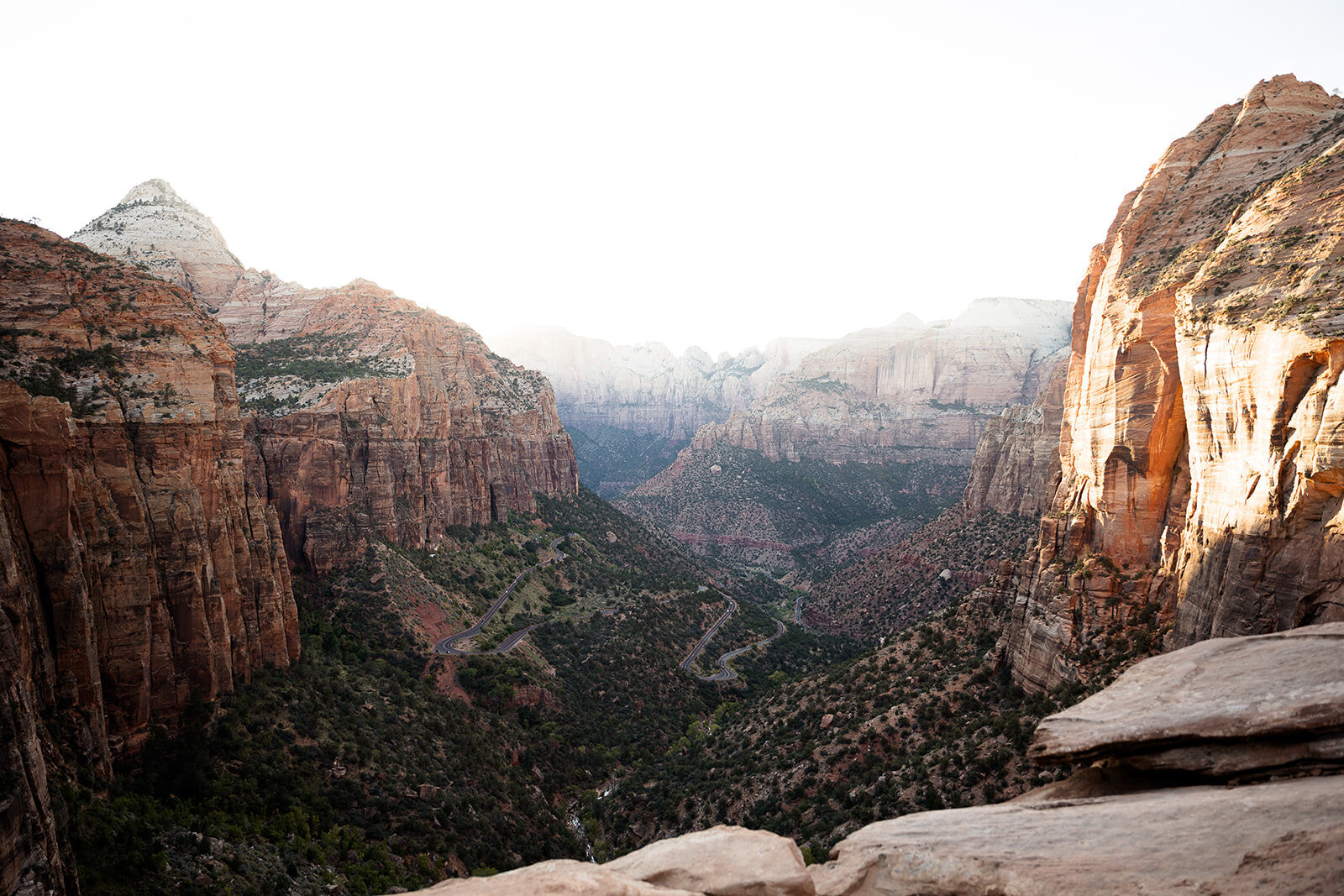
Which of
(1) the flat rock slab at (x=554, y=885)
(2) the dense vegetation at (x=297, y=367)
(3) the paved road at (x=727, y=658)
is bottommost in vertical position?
(3) the paved road at (x=727, y=658)

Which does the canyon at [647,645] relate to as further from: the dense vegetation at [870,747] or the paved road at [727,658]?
the paved road at [727,658]

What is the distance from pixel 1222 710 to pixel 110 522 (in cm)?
3828

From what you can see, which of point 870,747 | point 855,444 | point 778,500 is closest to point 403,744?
point 870,747

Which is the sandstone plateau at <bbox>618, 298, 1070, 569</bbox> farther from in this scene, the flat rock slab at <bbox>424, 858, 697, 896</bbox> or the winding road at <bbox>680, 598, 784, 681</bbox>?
the flat rock slab at <bbox>424, 858, 697, 896</bbox>

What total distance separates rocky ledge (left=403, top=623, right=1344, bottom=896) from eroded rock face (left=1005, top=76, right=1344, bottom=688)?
27.7 ft

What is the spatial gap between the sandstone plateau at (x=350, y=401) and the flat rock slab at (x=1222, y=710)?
184 ft

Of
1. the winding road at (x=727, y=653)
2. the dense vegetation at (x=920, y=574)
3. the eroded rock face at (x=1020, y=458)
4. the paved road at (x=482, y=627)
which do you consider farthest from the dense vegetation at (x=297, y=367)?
the eroded rock face at (x=1020, y=458)

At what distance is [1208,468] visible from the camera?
23.0m

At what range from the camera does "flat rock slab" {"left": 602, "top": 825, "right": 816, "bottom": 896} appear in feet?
34.8

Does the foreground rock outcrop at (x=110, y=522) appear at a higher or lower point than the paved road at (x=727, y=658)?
higher

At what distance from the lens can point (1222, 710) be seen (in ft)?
35.4

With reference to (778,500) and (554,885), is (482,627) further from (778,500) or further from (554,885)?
(778,500)

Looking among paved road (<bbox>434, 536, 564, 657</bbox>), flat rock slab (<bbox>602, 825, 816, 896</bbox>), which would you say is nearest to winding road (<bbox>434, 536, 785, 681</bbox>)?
paved road (<bbox>434, 536, 564, 657</bbox>)

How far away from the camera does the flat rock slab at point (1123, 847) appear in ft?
26.0
